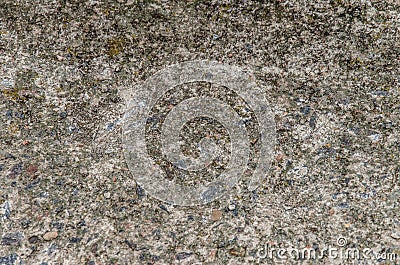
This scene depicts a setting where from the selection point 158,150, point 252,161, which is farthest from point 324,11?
point 158,150

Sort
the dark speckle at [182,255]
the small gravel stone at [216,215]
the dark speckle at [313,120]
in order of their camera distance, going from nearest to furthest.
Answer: the dark speckle at [182,255]
the small gravel stone at [216,215]
the dark speckle at [313,120]

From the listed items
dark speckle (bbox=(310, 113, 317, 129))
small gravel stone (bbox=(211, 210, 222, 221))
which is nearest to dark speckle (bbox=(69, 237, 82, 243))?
small gravel stone (bbox=(211, 210, 222, 221))

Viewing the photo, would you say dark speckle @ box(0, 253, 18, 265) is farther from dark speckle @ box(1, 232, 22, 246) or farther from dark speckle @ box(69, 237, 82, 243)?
dark speckle @ box(69, 237, 82, 243)

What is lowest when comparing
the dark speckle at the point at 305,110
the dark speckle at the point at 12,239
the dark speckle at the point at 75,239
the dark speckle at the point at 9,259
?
the dark speckle at the point at 9,259

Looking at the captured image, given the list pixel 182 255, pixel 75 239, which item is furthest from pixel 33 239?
pixel 182 255

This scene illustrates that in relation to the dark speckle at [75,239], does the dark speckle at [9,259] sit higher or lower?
lower

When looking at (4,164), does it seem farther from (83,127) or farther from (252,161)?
(252,161)

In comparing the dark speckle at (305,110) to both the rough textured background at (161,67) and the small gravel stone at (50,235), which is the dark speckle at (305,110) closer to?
the rough textured background at (161,67)

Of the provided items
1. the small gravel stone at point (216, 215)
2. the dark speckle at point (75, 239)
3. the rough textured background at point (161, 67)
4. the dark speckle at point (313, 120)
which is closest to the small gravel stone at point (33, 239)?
the rough textured background at point (161, 67)
